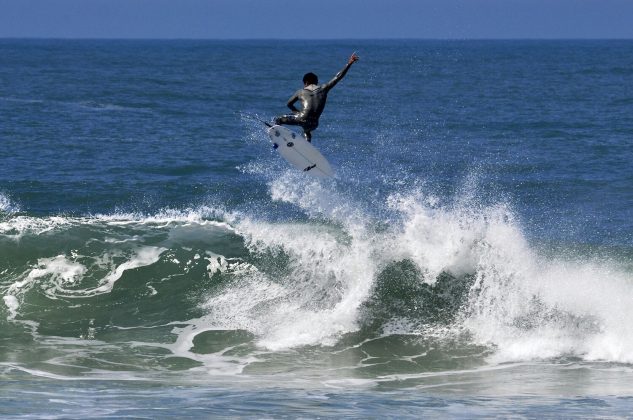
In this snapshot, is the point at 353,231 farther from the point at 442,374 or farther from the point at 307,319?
the point at 442,374

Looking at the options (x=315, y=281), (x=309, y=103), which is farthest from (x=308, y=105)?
(x=315, y=281)

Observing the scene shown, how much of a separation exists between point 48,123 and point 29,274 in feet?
73.6

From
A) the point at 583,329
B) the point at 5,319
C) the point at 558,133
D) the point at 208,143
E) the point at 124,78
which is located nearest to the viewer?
the point at 583,329

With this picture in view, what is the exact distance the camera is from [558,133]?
3919 centimetres

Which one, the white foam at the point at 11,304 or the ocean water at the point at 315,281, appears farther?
the white foam at the point at 11,304

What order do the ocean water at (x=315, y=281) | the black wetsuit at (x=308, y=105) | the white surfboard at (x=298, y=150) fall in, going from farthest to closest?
1. the white surfboard at (x=298, y=150)
2. the black wetsuit at (x=308, y=105)
3. the ocean water at (x=315, y=281)

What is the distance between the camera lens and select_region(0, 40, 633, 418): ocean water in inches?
515

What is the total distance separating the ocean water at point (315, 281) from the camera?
1308 centimetres

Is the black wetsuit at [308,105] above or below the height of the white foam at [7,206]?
below

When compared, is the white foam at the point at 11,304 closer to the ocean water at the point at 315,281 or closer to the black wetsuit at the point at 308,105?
the ocean water at the point at 315,281

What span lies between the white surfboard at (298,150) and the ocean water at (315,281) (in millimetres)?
1602

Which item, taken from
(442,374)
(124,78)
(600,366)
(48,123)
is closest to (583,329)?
(600,366)

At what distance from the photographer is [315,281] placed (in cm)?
1791

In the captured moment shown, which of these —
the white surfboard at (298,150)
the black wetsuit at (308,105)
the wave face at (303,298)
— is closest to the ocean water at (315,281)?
the wave face at (303,298)
